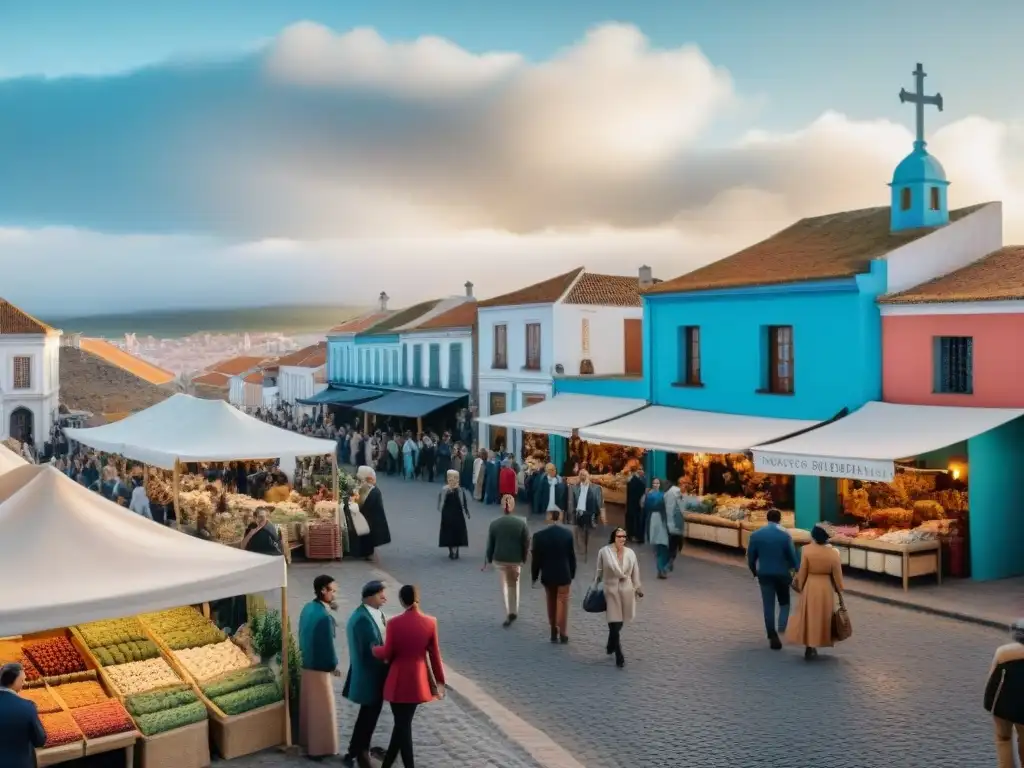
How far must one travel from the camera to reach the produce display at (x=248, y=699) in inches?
297

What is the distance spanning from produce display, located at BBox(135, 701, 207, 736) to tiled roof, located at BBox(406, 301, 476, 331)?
1063 inches

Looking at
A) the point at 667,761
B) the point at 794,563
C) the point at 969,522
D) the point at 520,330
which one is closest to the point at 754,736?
the point at 667,761

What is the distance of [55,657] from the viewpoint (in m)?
8.25

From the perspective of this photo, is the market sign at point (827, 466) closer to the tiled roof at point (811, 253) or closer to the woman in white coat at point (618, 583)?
the tiled roof at point (811, 253)

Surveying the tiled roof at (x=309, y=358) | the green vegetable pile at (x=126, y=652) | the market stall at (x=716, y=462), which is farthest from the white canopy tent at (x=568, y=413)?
the tiled roof at (x=309, y=358)

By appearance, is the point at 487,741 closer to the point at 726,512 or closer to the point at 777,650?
the point at 777,650

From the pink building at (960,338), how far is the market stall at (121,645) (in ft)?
39.0

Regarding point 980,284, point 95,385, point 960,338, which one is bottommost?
point 95,385

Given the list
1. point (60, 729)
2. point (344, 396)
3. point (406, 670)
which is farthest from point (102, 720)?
point (344, 396)

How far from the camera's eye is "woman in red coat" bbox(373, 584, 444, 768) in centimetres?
689

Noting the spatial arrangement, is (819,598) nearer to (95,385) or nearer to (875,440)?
(875,440)

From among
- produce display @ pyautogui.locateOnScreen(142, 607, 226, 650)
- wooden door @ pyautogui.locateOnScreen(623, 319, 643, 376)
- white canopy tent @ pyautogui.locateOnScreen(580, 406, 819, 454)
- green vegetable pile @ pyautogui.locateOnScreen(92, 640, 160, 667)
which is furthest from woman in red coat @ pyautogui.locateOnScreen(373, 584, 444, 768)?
wooden door @ pyautogui.locateOnScreen(623, 319, 643, 376)

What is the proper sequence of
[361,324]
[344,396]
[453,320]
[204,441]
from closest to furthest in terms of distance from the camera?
[204,441], [453,320], [344,396], [361,324]

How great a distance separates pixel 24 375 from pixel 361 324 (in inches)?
722
